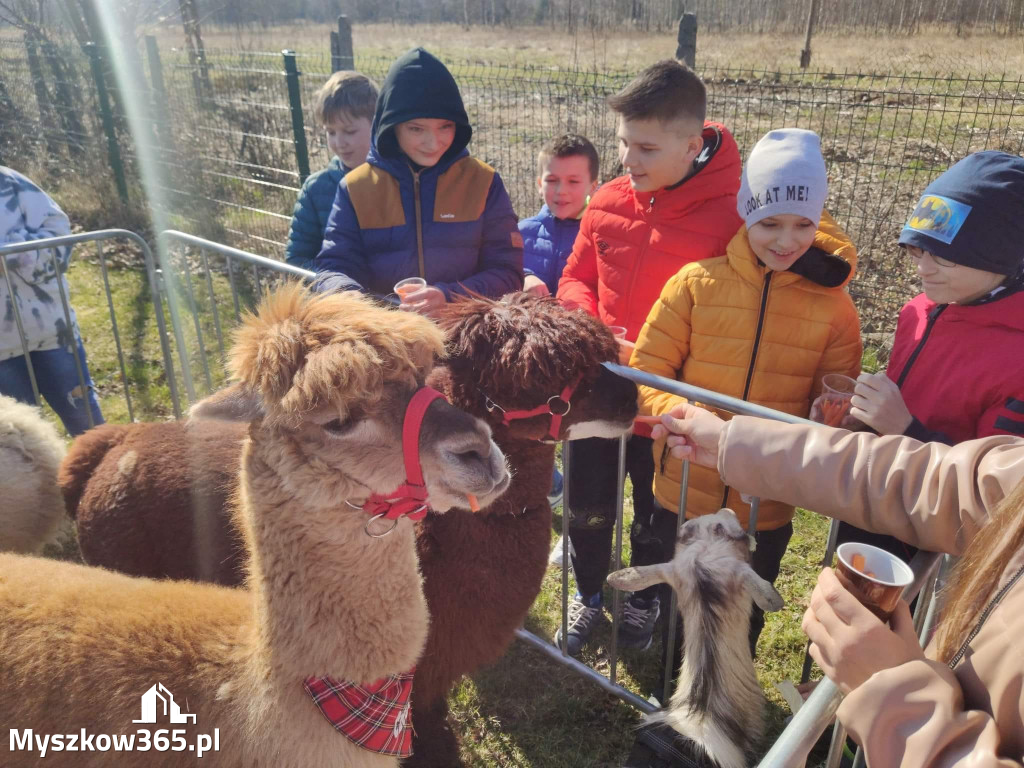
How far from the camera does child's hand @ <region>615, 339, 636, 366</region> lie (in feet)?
8.70

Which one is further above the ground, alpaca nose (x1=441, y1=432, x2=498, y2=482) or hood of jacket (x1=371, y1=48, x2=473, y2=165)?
hood of jacket (x1=371, y1=48, x2=473, y2=165)

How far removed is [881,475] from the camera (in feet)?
5.23

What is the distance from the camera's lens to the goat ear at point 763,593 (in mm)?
1922

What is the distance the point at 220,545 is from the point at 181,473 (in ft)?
1.16

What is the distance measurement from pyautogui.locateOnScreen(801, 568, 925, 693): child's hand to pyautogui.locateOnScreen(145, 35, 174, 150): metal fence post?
1098cm

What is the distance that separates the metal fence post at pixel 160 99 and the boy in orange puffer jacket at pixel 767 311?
31.9 ft

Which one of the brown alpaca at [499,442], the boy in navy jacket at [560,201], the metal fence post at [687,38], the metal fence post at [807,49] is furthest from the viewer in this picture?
the metal fence post at [807,49]

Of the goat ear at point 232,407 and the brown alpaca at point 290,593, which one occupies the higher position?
the goat ear at point 232,407

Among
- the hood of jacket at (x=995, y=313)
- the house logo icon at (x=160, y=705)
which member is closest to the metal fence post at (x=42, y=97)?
the house logo icon at (x=160, y=705)

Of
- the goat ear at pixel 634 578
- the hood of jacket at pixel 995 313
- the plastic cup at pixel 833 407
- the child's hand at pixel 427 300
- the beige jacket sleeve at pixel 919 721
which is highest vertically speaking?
the hood of jacket at pixel 995 313

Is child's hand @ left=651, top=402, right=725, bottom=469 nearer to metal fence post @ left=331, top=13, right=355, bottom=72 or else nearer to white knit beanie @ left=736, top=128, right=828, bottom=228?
white knit beanie @ left=736, top=128, right=828, bottom=228

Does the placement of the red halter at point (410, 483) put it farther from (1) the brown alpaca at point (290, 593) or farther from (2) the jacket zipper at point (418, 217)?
(2) the jacket zipper at point (418, 217)

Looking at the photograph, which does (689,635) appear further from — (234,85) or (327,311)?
(234,85)

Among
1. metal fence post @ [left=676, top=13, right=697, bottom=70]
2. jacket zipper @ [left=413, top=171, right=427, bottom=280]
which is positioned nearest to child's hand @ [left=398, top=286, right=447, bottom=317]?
jacket zipper @ [left=413, top=171, right=427, bottom=280]
